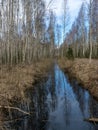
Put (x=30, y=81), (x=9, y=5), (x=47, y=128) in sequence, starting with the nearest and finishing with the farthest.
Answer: (x=47, y=128)
(x=30, y=81)
(x=9, y=5)

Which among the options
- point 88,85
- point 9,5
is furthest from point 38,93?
point 9,5

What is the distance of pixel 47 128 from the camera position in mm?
9195

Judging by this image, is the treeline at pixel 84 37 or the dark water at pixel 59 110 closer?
the dark water at pixel 59 110

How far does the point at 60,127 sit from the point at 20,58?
21887mm

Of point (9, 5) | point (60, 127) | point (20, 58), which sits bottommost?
point (60, 127)

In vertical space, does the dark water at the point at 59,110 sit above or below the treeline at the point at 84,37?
below

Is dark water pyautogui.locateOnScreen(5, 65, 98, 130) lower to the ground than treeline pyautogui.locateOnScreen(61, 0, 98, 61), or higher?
lower

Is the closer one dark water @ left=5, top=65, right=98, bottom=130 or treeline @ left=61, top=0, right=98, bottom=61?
dark water @ left=5, top=65, right=98, bottom=130

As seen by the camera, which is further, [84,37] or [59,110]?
[84,37]

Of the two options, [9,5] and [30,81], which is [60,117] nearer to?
[30,81]

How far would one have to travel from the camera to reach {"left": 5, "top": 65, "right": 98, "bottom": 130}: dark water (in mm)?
9414

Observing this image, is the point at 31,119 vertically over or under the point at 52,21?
under

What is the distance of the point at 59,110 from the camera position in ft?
38.3

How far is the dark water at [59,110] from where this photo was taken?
9.41 meters
